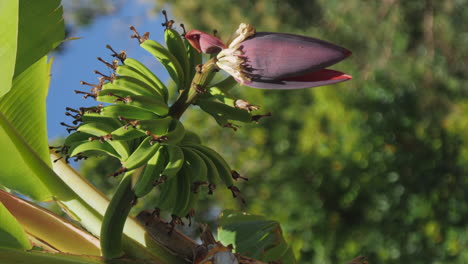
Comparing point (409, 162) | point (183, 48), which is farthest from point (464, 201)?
point (183, 48)

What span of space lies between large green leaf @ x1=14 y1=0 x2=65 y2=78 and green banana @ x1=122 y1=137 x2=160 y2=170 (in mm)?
194

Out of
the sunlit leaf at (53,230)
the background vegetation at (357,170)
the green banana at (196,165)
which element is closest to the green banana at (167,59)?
the green banana at (196,165)

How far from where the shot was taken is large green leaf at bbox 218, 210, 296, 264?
0.88m

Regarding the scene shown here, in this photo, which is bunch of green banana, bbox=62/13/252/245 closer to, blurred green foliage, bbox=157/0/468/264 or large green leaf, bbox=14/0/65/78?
large green leaf, bbox=14/0/65/78

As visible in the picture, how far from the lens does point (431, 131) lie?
2697 mm

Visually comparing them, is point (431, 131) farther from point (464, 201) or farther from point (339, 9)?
point (339, 9)

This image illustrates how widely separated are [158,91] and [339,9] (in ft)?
12.3

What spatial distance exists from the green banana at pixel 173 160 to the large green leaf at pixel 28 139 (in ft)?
0.54

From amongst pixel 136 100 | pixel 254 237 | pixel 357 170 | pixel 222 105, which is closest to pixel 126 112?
pixel 136 100

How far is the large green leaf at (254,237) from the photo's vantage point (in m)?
0.88

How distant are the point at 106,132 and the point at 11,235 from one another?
0.58 ft

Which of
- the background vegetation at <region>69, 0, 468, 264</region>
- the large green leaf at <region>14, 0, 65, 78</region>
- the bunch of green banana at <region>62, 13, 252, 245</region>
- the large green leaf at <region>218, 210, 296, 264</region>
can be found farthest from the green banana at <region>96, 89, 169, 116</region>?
the background vegetation at <region>69, 0, 468, 264</region>

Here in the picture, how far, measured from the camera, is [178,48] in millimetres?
790

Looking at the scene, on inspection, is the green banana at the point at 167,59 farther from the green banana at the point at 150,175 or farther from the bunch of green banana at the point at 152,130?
the green banana at the point at 150,175
